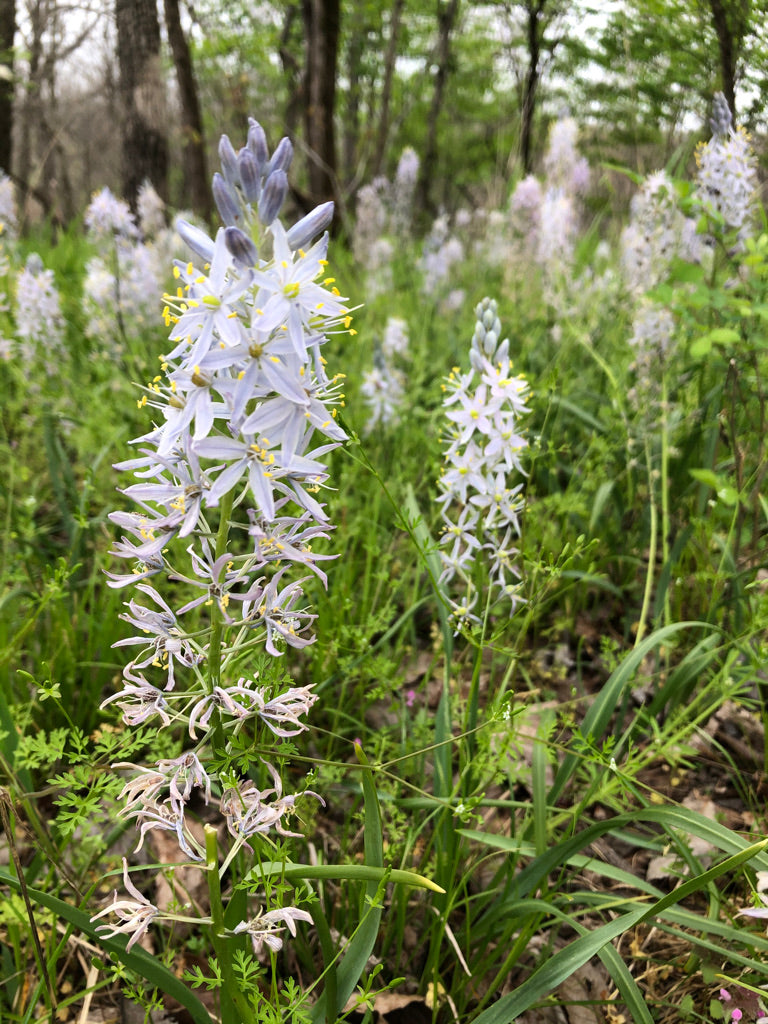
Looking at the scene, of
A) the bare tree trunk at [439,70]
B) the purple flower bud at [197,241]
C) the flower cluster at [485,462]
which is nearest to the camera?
the purple flower bud at [197,241]

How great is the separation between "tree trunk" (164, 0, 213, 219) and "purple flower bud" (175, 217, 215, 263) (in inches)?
265

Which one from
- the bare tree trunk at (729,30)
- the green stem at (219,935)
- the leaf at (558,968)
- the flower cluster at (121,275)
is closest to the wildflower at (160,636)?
the green stem at (219,935)

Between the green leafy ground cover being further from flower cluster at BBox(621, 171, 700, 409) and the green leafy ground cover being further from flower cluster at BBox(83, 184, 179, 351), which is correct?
flower cluster at BBox(83, 184, 179, 351)

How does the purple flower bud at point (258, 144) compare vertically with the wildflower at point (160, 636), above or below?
above

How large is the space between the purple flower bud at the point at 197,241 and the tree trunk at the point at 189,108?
6.73 m

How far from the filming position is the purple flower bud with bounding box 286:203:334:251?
1.16m

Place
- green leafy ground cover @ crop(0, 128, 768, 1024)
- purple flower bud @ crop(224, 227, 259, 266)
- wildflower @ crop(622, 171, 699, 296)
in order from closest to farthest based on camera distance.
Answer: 1. purple flower bud @ crop(224, 227, 259, 266)
2. green leafy ground cover @ crop(0, 128, 768, 1024)
3. wildflower @ crop(622, 171, 699, 296)

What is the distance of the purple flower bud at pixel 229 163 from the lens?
1119mm

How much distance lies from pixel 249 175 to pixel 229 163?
4cm

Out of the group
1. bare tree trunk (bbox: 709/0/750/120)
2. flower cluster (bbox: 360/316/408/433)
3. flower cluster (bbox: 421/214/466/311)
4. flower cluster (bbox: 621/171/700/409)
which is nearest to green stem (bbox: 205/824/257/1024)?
flower cluster (bbox: 360/316/408/433)

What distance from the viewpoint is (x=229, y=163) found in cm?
114

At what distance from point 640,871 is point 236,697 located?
5.23 ft

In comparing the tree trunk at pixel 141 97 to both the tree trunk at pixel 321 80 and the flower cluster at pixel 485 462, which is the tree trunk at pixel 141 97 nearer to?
the tree trunk at pixel 321 80

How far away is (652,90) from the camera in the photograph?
15.5ft
